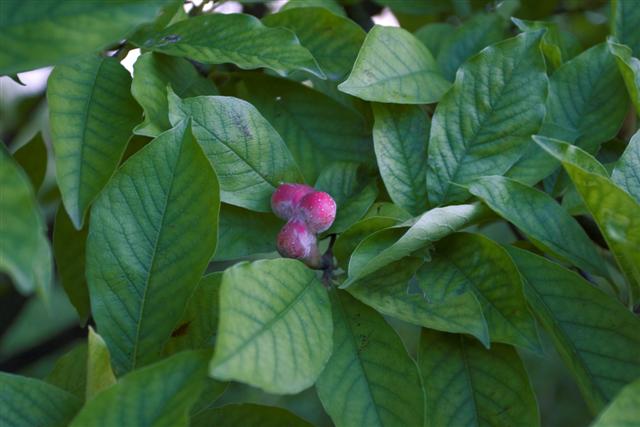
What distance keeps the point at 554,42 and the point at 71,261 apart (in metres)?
0.53

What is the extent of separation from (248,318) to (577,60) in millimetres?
448

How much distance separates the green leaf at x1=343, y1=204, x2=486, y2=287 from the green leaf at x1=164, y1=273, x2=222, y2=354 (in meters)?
0.10

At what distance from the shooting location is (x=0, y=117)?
1.61 meters

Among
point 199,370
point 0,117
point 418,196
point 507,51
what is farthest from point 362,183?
point 0,117

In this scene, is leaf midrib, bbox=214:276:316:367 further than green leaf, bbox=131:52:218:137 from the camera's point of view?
No

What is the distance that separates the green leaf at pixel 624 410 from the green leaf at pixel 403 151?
0.26 metres

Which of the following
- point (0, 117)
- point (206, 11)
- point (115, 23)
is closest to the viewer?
point (115, 23)

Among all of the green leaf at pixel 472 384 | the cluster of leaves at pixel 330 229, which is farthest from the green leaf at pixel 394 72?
the green leaf at pixel 472 384

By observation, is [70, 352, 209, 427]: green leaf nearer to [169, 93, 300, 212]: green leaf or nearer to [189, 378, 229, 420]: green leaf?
[189, 378, 229, 420]: green leaf

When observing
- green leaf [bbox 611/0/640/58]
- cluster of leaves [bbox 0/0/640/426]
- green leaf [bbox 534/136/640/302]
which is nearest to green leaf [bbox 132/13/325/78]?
cluster of leaves [bbox 0/0/640/426]

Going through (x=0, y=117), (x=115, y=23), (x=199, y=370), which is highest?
(x=115, y=23)

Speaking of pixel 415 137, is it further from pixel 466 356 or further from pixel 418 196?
pixel 466 356

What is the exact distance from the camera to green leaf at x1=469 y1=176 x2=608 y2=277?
2.02ft

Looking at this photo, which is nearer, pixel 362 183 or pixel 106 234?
pixel 106 234
